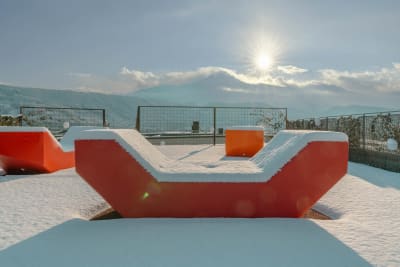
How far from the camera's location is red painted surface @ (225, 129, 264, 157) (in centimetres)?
863

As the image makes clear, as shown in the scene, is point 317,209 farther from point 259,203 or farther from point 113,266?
point 113,266

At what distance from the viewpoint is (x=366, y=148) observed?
7.93 metres

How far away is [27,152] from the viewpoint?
5652mm

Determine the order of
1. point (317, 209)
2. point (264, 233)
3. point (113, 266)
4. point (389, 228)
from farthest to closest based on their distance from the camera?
point (317, 209) < point (389, 228) < point (264, 233) < point (113, 266)

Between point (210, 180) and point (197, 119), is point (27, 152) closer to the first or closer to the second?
point (210, 180)

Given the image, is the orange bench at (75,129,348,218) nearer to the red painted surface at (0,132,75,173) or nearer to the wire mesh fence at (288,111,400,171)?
the red painted surface at (0,132,75,173)

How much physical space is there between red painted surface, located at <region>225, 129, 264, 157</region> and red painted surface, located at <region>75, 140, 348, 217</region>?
5.60m

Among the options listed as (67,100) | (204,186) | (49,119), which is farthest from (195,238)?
(67,100)

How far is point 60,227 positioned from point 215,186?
5.33 ft

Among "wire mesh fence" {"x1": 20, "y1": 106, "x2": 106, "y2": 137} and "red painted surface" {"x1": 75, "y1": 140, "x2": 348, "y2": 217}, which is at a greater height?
"wire mesh fence" {"x1": 20, "y1": 106, "x2": 106, "y2": 137}

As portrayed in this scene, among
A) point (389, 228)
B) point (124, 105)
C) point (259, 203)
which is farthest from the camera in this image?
point (124, 105)

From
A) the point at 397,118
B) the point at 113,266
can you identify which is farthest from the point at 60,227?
the point at 397,118

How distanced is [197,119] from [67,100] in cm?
6074

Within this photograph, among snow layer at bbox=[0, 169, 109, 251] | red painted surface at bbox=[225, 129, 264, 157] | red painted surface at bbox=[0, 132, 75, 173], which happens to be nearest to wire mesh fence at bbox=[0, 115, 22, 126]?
red painted surface at bbox=[0, 132, 75, 173]
